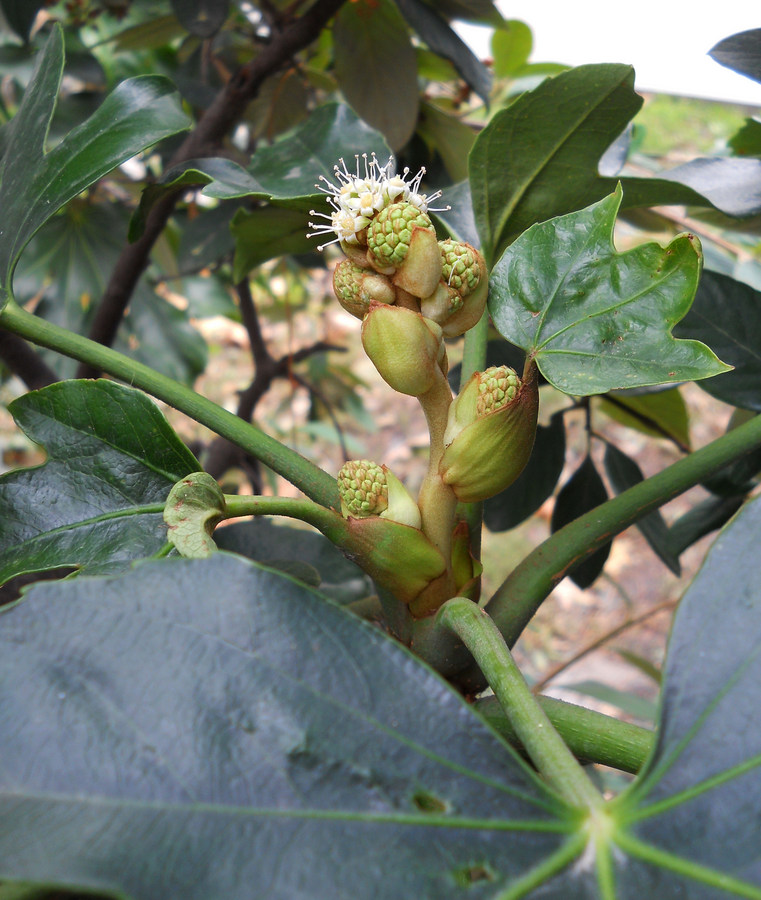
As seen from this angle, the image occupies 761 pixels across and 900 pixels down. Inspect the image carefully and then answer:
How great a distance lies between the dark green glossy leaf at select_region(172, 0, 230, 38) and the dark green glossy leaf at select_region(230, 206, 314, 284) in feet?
0.95

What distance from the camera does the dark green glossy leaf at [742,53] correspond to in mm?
448

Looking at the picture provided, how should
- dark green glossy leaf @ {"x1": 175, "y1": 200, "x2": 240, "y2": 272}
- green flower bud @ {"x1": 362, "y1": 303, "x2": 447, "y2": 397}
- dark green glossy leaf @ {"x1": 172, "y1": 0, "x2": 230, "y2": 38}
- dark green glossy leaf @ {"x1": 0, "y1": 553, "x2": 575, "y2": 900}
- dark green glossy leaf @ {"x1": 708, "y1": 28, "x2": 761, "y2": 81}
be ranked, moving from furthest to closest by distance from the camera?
dark green glossy leaf @ {"x1": 175, "y1": 200, "x2": 240, "y2": 272} → dark green glossy leaf @ {"x1": 172, "y1": 0, "x2": 230, "y2": 38} → dark green glossy leaf @ {"x1": 708, "y1": 28, "x2": 761, "y2": 81} → green flower bud @ {"x1": 362, "y1": 303, "x2": 447, "y2": 397} → dark green glossy leaf @ {"x1": 0, "y1": 553, "x2": 575, "y2": 900}

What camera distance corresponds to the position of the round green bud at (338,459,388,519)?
1.07 ft

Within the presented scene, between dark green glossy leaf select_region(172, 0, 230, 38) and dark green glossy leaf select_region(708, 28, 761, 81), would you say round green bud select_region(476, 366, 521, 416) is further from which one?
dark green glossy leaf select_region(172, 0, 230, 38)

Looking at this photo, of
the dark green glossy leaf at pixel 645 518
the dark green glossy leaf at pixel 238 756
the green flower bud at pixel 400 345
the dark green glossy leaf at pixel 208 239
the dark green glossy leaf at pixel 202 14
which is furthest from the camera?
the dark green glossy leaf at pixel 208 239

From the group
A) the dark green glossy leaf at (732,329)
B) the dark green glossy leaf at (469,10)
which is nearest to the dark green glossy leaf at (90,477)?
the dark green glossy leaf at (732,329)

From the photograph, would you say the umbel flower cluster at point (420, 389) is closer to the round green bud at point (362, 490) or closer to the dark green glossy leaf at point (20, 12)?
the round green bud at point (362, 490)

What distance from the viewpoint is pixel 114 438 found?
1.19 feet

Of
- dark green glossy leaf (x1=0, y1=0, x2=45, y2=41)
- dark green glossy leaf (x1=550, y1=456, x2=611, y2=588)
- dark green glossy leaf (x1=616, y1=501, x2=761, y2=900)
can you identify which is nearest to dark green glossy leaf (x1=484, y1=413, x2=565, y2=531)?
dark green glossy leaf (x1=550, y1=456, x2=611, y2=588)

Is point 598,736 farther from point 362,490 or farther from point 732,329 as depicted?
point 732,329

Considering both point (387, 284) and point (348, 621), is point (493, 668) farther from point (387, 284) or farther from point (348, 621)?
point (387, 284)

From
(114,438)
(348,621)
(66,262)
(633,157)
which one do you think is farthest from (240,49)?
(348,621)

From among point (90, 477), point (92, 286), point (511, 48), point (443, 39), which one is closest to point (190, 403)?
point (90, 477)

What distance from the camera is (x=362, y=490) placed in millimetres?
325
